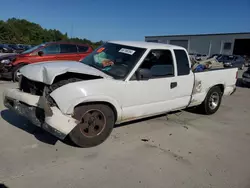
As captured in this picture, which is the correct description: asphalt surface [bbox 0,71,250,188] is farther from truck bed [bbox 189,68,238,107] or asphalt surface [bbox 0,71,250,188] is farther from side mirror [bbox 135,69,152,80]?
side mirror [bbox 135,69,152,80]

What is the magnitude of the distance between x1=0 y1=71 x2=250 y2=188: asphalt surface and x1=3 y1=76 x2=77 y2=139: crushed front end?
48 centimetres

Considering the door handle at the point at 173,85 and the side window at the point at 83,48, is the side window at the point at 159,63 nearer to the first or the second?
the door handle at the point at 173,85

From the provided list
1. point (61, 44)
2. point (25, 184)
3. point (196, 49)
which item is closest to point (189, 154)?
point (25, 184)

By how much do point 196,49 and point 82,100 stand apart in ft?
153

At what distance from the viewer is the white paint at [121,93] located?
3.30m

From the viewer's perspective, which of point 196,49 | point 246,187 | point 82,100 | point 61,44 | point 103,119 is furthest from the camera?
point 196,49

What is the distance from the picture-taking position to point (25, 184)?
8.80ft

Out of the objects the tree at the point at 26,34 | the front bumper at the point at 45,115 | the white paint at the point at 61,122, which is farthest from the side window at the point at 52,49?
the tree at the point at 26,34

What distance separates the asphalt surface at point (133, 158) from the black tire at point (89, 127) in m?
0.12

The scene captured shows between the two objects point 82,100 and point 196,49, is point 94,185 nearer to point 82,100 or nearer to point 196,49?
point 82,100

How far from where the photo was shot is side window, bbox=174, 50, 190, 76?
4.78 m

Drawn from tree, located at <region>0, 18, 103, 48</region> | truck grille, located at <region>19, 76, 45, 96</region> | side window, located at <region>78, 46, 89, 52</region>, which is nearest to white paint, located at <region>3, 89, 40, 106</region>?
truck grille, located at <region>19, 76, 45, 96</region>

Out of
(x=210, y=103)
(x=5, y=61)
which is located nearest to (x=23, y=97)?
(x=210, y=103)

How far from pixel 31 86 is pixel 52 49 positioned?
598 cm
